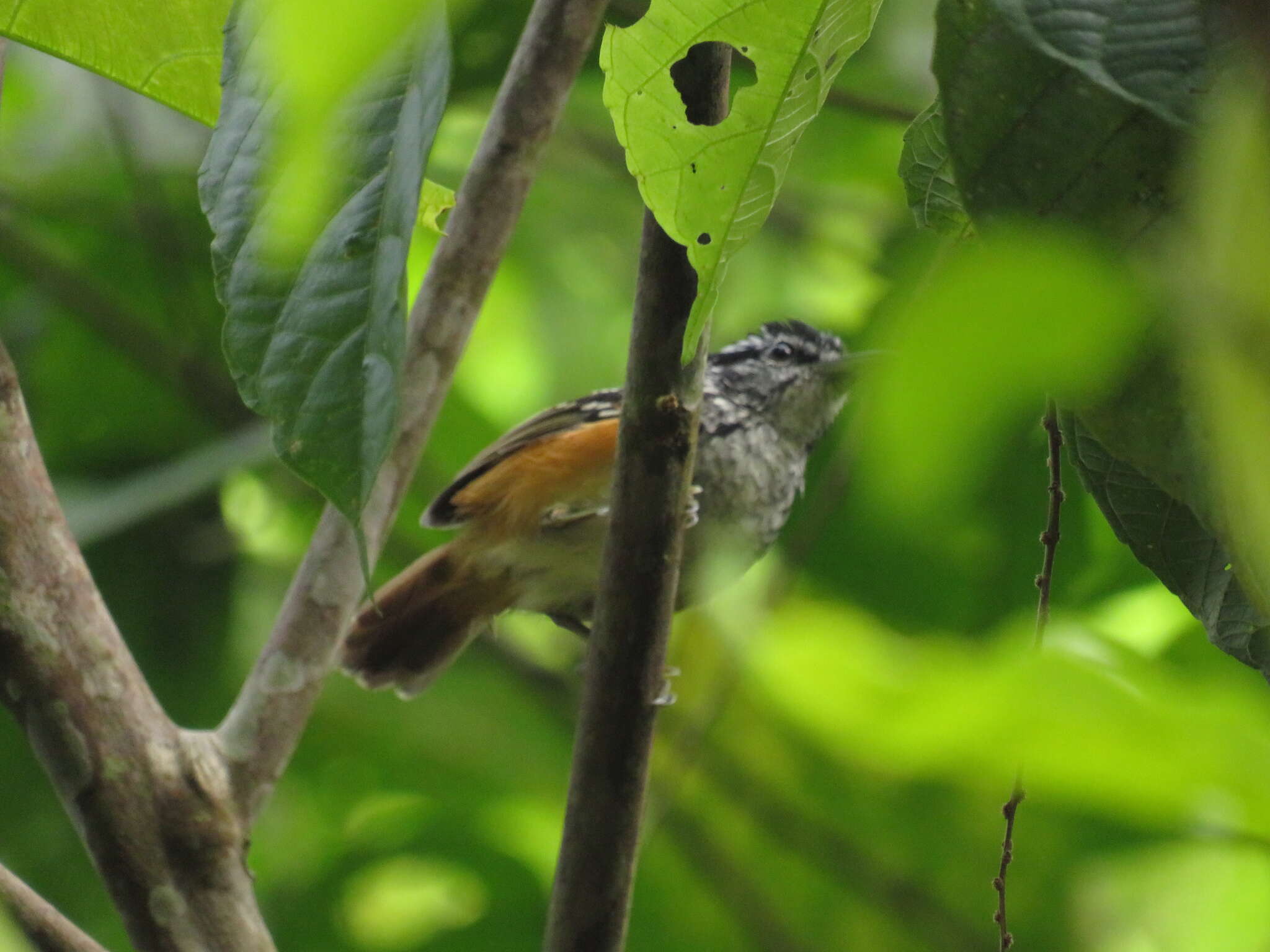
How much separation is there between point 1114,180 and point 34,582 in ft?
5.35

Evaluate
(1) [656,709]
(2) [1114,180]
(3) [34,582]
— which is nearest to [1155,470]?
(2) [1114,180]

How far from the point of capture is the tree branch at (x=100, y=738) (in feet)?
6.60

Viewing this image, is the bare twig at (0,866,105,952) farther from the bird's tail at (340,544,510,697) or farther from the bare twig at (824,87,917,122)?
the bare twig at (824,87,917,122)

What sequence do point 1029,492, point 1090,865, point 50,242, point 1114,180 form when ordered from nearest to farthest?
1. point 1114,180
2. point 1090,865
3. point 1029,492
4. point 50,242

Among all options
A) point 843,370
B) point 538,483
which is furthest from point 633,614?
point 843,370

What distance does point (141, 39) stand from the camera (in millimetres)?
1647

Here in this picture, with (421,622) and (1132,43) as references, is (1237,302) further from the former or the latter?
(421,622)

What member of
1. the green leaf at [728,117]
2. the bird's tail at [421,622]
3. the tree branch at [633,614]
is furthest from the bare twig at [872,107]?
the green leaf at [728,117]

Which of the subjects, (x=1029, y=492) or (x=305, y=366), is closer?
(x=305, y=366)

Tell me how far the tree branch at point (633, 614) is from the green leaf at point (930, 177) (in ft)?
0.86

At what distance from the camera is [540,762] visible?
13.2 ft

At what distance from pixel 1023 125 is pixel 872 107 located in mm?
2805

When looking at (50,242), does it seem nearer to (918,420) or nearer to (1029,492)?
(1029,492)

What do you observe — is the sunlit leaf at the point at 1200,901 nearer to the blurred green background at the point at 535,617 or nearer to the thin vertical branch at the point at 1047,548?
the blurred green background at the point at 535,617
